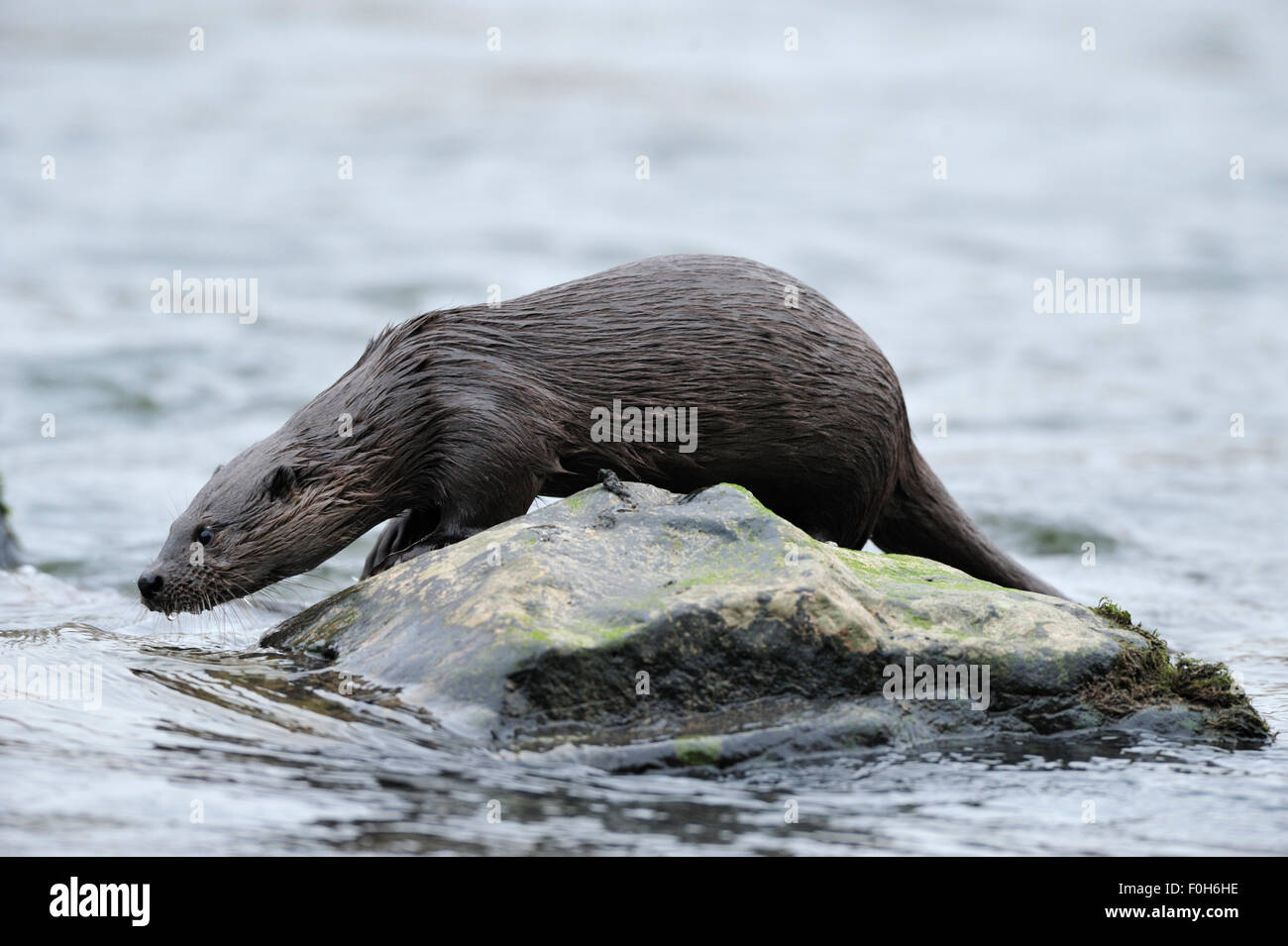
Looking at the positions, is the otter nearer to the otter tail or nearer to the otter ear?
the otter ear

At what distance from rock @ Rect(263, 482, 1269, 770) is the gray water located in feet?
0.45

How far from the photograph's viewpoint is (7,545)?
8555 mm

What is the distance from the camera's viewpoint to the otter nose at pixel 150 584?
5.19m

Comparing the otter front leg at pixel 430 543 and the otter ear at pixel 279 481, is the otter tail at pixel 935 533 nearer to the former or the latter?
the otter front leg at pixel 430 543

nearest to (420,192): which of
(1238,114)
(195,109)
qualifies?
(195,109)

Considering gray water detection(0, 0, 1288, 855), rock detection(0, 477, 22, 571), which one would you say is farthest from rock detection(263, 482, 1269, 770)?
rock detection(0, 477, 22, 571)

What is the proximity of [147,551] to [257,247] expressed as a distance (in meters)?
8.87

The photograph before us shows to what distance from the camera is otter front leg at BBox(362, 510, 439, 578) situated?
226 inches

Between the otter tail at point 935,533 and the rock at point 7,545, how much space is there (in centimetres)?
466

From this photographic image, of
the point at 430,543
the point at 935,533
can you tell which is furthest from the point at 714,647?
the point at 935,533

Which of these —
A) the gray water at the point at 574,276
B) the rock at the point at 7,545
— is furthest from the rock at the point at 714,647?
the rock at the point at 7,545

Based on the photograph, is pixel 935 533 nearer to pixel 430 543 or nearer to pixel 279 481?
pixel 430 543

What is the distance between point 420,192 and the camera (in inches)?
779
